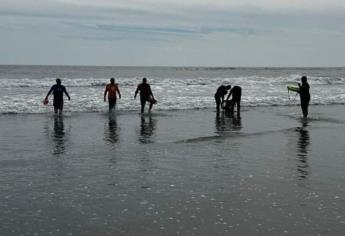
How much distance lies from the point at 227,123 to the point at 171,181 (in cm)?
992

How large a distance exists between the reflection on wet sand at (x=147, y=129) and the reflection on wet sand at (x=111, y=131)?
28.0 inches

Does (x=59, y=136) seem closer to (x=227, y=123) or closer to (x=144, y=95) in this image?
(x=227, y=123)

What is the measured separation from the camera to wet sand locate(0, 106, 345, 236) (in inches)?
262

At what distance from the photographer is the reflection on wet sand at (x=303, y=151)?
384 inches

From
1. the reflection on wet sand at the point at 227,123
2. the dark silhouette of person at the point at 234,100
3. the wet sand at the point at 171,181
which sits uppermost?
the dark silhouette of person at the point at 234,100

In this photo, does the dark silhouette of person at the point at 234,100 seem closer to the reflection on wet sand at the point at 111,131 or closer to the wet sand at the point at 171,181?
the reflection on wet sand at the point at 111,131

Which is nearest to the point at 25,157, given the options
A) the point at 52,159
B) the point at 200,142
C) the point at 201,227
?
the point at 52,159

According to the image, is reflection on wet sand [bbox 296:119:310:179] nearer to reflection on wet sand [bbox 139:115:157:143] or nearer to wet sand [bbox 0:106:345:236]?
wet sand [bbox 0:106:345:236]

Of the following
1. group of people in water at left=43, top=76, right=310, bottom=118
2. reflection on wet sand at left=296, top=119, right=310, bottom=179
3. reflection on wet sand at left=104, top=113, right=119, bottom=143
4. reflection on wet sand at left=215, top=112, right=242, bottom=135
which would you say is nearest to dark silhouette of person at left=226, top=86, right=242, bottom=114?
group of people in water at left=43, top=76, right=310, bottom=118

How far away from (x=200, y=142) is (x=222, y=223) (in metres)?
7.08

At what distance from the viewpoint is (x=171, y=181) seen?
8.95 m

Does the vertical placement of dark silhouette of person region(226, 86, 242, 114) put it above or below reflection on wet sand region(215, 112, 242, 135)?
above

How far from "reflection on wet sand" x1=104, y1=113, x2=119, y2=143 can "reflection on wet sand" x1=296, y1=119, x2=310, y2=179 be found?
15.5 ft

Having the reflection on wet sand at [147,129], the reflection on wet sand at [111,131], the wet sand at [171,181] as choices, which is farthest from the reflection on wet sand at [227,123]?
the reflection on wet sand at [111,131]
